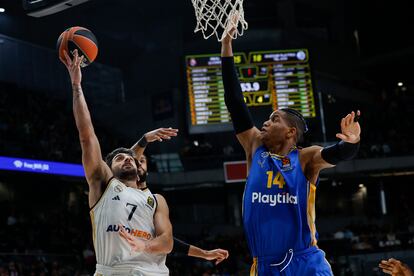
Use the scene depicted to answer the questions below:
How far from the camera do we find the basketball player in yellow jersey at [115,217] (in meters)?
4.81

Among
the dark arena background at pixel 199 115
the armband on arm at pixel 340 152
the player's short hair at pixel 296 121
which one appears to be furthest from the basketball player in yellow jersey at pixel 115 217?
the dark arena background at pixel 199 115

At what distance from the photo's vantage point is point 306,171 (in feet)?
14.0

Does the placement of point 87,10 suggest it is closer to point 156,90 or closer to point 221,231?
point 156,90

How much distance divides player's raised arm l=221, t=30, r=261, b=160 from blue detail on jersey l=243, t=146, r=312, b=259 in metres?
0.24

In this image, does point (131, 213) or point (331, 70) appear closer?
point (131, 213)

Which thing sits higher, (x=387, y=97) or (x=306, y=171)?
(x=387, y=97)

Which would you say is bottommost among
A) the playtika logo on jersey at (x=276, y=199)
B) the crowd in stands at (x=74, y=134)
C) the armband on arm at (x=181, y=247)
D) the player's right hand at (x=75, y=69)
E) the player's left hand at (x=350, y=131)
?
the armband on arm at (x=181, y=247)

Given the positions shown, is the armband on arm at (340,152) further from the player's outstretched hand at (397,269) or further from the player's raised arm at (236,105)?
the player's outstretched hand at (397,269)

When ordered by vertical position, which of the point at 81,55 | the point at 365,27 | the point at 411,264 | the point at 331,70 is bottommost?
the point at 411,264

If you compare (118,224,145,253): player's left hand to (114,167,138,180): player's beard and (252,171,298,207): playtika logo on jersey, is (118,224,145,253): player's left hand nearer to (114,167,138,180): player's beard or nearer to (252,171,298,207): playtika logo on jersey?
(114,167,138,180): player's beard

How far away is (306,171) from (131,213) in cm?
137

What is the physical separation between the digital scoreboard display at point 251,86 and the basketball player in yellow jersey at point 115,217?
39.7 ft

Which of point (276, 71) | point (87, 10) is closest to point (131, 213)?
point (276, 71)

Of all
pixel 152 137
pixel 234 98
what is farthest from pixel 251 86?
pixel 234 98
